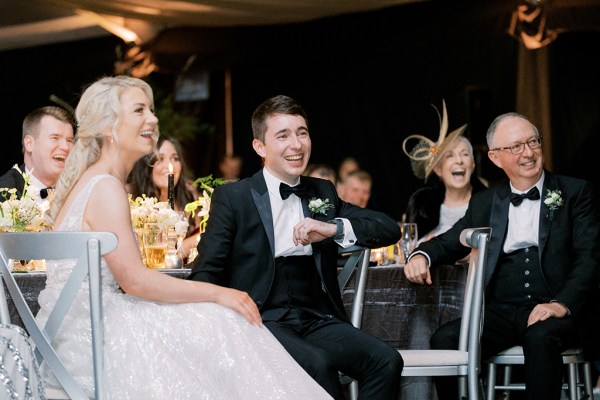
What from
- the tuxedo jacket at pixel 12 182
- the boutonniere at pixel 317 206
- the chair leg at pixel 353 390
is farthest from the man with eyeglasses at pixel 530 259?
the tuxedo jacket at pixel 12 182

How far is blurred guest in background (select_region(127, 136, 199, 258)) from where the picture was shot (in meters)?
6.00

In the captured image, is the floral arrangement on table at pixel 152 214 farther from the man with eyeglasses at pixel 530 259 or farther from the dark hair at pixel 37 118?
the dark hair at pixel 37 118

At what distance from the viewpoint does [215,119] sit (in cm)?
1180

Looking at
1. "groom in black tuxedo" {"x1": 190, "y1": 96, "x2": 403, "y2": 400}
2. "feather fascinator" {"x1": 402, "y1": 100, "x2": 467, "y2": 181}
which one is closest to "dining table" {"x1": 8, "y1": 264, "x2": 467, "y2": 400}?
"groom in black tuxedo" {"x1": 190, "y1": 96, "x2": 403, "y2": 400}

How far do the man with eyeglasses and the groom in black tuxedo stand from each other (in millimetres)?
543

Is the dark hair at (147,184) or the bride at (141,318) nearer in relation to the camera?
the bride at (141,318)

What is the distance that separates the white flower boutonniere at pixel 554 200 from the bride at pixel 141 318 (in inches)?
76.6

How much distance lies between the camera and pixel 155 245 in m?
4.66

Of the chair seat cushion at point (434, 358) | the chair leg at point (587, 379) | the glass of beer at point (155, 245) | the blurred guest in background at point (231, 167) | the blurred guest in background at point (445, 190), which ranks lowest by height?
Answer: the chair leg at point (587, 379)

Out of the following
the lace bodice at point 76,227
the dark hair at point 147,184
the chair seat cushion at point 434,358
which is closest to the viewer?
the lace bodice at point 76,227

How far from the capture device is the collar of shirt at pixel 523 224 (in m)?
5.00

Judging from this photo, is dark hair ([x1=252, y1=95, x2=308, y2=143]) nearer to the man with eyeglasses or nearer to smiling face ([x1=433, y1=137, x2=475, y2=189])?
the man with eyeglasses

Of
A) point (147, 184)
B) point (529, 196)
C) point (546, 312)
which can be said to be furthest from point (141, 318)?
point (147, 184)

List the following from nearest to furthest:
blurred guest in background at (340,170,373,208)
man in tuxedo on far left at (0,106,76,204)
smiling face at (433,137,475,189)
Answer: man in tuxedo on far left at (0,106,76,204)
smiling face at (433,137,475,189)
blurred guest in background at (340,170,373,208)
